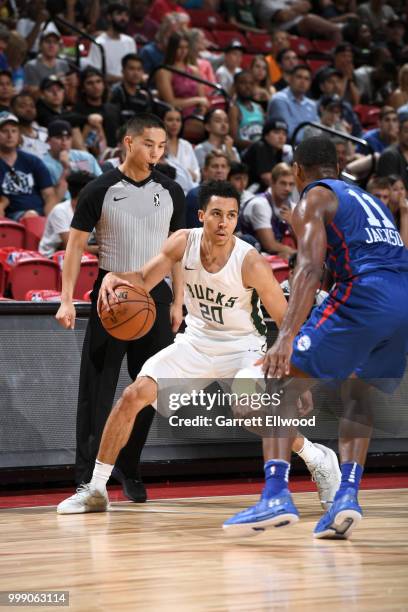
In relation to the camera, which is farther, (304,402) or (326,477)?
(326,477)

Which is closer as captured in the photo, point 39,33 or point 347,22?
point 39,33

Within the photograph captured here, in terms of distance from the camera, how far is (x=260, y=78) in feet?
43.7

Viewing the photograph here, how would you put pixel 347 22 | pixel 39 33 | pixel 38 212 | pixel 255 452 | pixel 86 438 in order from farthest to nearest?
pixel 347 22
pixel 39 33
pixel 38 212
pixel 255 452
pixel 86 438

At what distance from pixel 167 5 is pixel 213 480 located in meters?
9.00

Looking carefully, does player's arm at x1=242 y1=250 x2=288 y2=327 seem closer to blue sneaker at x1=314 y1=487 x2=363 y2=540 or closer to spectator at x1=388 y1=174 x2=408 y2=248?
blue sneaker at x1=314 y1=487 x2=363 y2=540

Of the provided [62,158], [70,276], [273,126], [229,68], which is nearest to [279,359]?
[70,276]

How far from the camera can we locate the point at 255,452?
22.5 feet

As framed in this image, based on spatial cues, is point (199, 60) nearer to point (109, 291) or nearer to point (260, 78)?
point (260, 78)

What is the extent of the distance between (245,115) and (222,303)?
284 inches

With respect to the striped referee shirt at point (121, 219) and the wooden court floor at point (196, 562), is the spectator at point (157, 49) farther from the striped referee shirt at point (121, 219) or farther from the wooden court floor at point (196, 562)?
the wooden court floor at point (196, 562)

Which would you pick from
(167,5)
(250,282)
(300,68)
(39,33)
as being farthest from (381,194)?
(167,5)

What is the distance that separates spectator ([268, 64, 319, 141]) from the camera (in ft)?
40.5

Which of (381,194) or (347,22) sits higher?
(347,22)

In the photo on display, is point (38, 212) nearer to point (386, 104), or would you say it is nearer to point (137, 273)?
point (137, 273)
